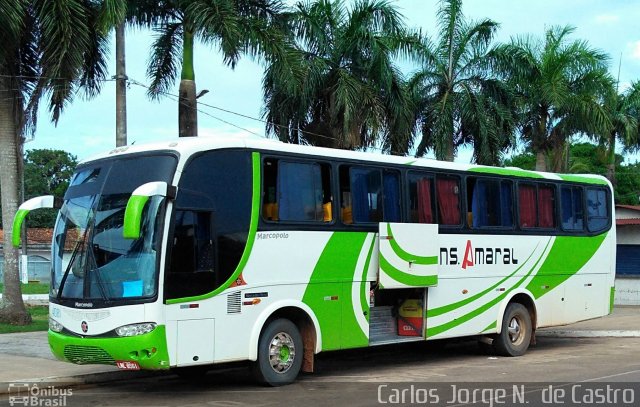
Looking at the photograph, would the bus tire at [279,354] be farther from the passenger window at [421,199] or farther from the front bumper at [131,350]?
the passenger window at [421,199]

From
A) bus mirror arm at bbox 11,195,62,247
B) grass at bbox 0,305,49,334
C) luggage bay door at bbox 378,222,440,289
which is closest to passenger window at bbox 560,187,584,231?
luggage bay door at bbox 378,222,440,289

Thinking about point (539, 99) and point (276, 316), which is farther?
point (539, 99)

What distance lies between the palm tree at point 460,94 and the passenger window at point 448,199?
33.2 ft

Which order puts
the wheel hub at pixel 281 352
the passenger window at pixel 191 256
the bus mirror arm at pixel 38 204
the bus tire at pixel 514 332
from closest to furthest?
the passenger window at pixel 191 256 < the bus mirror arm at pixel 38 204 < the wheel hub at pixel 281 352 < the bus tire at pixel 514 332

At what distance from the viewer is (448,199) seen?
1492 cm

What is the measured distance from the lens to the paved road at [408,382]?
10.7m

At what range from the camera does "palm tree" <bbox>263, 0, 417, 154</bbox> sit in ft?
72.4

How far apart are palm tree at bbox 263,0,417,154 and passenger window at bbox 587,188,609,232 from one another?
6408 mm

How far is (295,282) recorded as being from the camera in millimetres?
12211

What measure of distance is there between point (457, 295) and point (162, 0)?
972cm

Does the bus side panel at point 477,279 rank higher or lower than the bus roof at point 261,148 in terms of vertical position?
lower

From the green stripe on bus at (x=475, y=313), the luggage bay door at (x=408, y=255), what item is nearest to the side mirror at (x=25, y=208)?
the luggage bay door at (x=408, y=255)

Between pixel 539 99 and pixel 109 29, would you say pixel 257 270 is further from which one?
pixel 539 99

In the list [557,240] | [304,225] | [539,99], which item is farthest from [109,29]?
[539,99]
